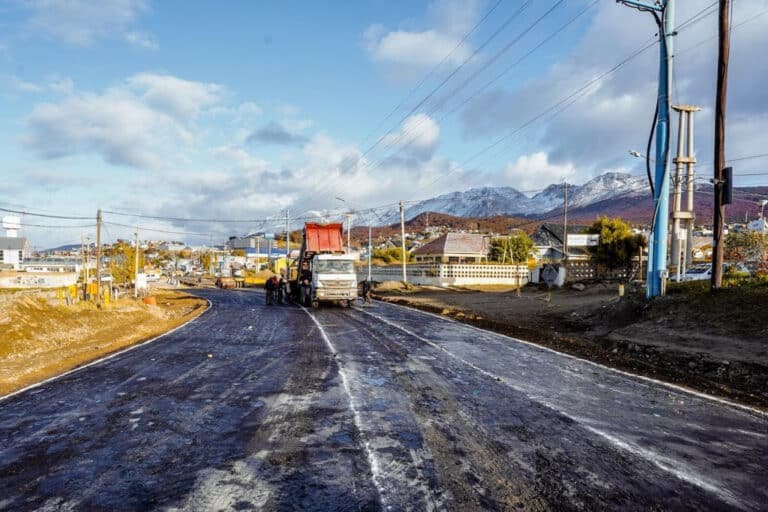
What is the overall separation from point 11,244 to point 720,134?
120412 mm

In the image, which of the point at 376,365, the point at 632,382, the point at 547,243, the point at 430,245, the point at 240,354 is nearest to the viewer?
the point at 632,382

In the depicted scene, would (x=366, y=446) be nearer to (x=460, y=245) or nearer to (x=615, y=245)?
Answer: (x=615, y=245)

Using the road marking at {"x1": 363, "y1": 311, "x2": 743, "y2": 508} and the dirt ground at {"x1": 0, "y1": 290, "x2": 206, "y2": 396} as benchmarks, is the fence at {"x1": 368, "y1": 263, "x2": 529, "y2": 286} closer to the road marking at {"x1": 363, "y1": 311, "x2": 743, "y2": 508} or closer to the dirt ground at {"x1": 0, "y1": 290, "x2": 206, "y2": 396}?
the dirt ground at {"x1": 0, "y1": 290, "x2": 206, "y2": 396}

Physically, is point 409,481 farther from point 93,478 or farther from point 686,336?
point 686,336

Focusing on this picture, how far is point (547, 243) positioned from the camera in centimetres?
8456

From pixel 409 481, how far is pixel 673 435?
355 centimetres

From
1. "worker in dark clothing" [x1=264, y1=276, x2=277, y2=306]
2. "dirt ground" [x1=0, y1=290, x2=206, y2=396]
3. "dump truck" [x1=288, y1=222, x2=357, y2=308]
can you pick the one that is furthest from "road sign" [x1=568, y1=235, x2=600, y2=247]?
"dirt ground" [x1=0, y1=290, x2=206, y2=396]

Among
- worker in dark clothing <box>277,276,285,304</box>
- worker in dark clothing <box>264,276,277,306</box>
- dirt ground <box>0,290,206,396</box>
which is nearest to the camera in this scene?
dirt ground <box>0,290,206,396</box>

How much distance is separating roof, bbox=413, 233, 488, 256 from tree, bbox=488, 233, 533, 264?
2.26 metres

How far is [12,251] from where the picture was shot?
316 ft

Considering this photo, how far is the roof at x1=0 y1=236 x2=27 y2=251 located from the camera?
3821 inches

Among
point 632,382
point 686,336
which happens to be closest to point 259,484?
point 632,382

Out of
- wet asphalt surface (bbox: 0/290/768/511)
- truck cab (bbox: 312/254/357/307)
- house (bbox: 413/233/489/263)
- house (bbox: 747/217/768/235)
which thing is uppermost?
house (bbox: 747/217/768/235)

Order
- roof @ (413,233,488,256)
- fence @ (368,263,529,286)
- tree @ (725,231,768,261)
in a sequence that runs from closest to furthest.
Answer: tree @ (725,231,768,261)
fence @ (368,263,529,286)
roof @ (413,233,488,256)
